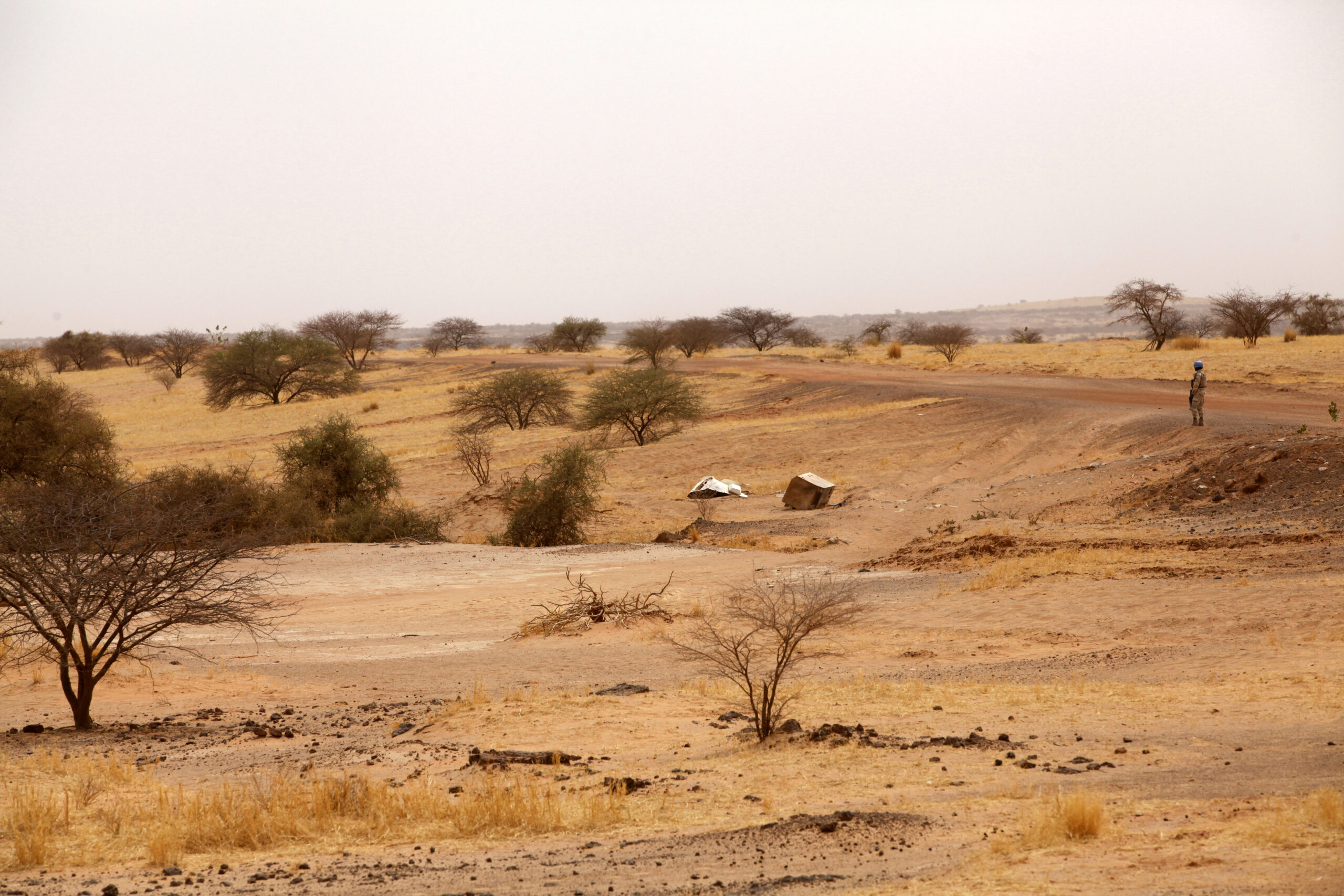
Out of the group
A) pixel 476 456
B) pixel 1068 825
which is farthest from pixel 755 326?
pixel 1068 825

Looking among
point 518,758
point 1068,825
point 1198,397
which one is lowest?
point 518,758

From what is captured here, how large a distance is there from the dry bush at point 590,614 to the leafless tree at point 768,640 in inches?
33.9

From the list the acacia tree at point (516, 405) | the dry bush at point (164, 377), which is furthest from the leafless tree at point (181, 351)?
the acacia tree at point (516, 405)

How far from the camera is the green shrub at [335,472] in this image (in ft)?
88.0

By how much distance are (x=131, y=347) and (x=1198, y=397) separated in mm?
98941

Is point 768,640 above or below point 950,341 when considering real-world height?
below

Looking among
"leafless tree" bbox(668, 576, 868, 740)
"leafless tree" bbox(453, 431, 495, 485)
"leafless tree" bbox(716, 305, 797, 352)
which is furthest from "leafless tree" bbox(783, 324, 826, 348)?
"leafless tree" bbox(668, 576, 868, 740)

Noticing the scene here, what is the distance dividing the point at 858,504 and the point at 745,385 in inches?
959

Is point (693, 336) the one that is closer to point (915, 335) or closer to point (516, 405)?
point (915, 335)

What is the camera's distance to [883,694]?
33.8 ft

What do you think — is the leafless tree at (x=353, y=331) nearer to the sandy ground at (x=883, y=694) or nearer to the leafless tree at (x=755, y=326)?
the leafless tree at (x=755, y=326)

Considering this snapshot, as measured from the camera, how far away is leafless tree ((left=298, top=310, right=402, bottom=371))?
267ft

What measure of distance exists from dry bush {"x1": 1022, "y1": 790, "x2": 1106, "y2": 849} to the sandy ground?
0.24ft

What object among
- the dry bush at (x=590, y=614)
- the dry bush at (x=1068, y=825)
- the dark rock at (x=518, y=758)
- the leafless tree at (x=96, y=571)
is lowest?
the dry bush at (x=590, y=614)
